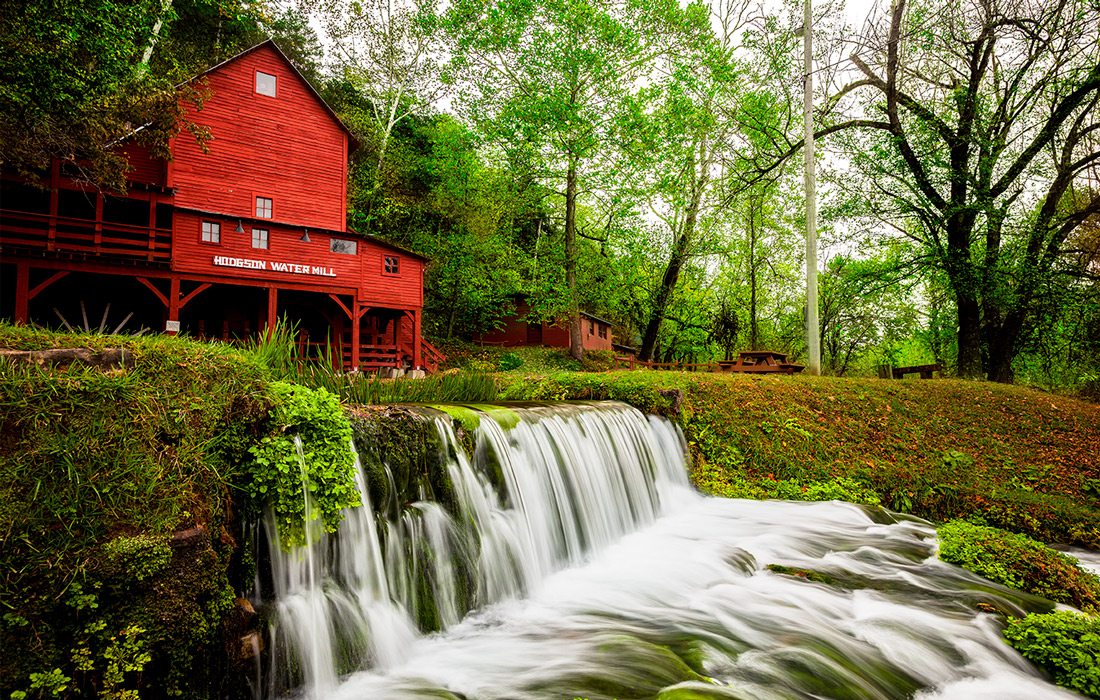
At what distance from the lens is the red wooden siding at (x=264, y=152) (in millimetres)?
19531

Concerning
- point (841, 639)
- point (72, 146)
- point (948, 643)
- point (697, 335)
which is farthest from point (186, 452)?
point (697, 335)

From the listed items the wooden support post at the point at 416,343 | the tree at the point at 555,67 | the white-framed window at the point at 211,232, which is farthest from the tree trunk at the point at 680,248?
the white-framed window at the point at 211,232

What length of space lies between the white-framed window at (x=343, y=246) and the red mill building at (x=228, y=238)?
0.04m

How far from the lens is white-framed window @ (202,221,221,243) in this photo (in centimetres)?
1725

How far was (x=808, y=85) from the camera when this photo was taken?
639 inches

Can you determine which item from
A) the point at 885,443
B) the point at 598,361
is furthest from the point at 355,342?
the point at 885,443

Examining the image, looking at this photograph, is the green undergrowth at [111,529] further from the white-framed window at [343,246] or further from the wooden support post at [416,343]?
the wooden support post at [416,343]

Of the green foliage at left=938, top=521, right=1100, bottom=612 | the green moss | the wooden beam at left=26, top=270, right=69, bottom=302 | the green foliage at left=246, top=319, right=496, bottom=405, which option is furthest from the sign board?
the green foliage at left=938, top=521, right=1100, bottom=612

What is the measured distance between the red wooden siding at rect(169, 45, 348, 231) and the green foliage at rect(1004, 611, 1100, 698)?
23278 millimetres

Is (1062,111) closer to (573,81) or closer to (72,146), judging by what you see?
(573,81)

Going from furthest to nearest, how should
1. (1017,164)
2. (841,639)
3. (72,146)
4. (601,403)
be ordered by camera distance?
(1017,164) → (72,146) → (601,403) → (841,639)

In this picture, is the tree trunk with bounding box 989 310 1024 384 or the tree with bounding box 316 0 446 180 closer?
the tree trunk with bounding box 989 310 1024 384

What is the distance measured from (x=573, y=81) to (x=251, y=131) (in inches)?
534

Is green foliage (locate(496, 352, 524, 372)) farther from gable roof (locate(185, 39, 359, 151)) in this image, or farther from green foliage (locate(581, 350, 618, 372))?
gable roof (locate(185, 39, 359, 151))
